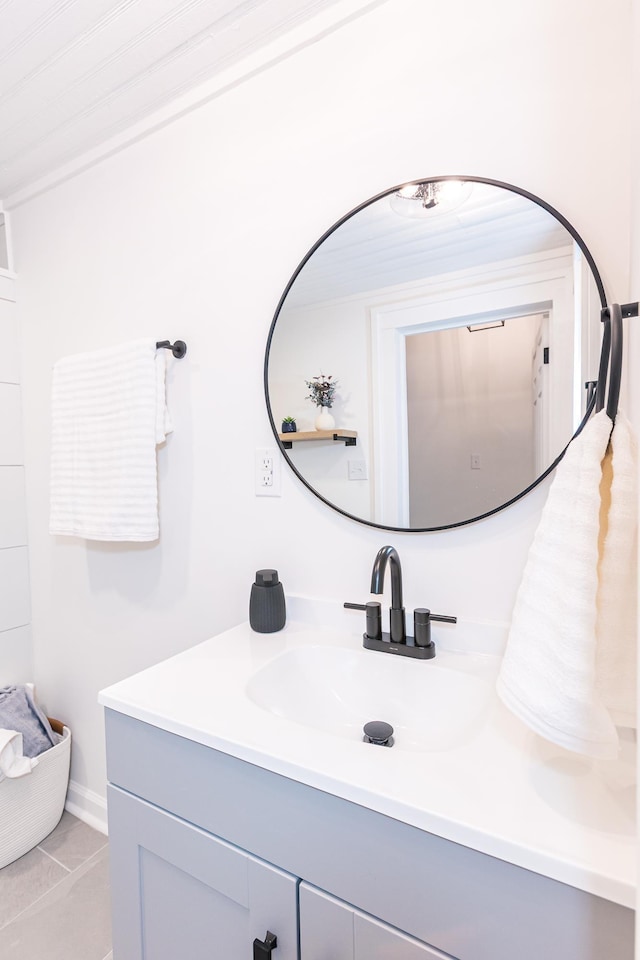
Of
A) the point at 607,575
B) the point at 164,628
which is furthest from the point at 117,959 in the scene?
the point at 607,575

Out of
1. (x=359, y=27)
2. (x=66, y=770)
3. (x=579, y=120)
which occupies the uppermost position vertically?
(x=359, y=27)

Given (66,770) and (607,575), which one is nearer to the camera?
(607,575)

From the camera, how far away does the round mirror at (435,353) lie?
0.94 m

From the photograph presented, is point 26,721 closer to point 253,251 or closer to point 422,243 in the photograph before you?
point 253,251

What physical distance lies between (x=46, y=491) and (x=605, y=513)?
1.87 m

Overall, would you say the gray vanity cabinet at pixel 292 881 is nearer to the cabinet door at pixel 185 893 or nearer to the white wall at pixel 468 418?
the cabinet door at pixel 185 893

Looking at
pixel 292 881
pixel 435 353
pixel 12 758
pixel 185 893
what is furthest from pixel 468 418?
pixel 12 758

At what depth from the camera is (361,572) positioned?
117cm

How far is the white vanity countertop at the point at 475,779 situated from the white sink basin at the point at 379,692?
89 mm

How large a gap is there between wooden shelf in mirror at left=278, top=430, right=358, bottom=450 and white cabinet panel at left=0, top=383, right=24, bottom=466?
1256 mm

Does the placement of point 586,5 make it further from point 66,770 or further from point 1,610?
point 66,770

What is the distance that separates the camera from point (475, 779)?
25.2 inches

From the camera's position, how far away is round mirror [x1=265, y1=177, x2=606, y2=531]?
0.94 meters

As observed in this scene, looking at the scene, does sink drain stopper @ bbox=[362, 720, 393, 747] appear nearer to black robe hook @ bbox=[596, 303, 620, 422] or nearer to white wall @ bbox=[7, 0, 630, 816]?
white wall @ bbox=[7, 0, 630, 816]
